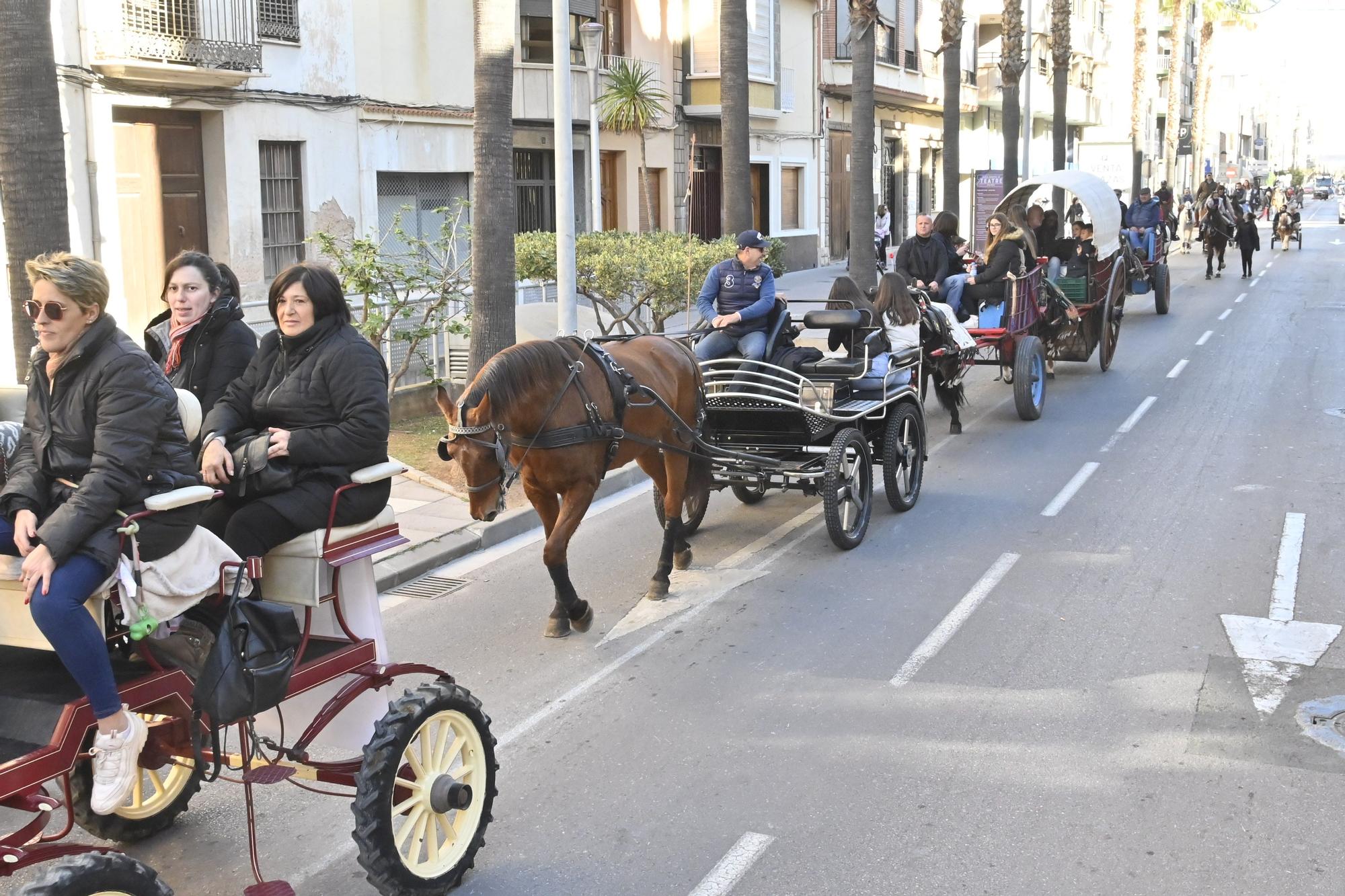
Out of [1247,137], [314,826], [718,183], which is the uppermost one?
[1247,137]

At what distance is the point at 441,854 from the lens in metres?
4.90

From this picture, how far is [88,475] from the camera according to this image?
408 cm

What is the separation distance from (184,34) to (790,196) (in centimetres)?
2228

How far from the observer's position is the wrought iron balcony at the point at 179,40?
1616 cm

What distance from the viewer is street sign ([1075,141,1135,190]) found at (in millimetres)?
46750

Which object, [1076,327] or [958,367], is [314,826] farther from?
[1076,327]

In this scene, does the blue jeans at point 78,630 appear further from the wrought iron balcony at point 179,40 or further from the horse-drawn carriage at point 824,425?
the wrought iron balcony at point 179,40

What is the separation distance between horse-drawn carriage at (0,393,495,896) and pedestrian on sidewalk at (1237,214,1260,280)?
32.0 m

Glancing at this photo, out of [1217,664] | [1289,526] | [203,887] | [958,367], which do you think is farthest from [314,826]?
[958,367]

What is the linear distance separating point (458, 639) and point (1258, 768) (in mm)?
4220

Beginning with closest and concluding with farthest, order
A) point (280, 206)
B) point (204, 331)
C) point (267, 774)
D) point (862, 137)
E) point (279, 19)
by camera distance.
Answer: point (267, 774), point (204, 331), point (279, 19), point (280, 206), point (862, 137)

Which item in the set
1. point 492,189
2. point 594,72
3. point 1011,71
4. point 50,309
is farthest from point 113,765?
point 1011,71

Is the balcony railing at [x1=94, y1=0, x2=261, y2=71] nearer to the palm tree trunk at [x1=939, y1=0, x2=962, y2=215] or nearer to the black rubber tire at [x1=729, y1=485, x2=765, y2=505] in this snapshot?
the black rubber tire at [x1=729, y1=485, x2=765, y2=505]

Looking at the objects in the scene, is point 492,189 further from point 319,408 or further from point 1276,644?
point 1276,644
